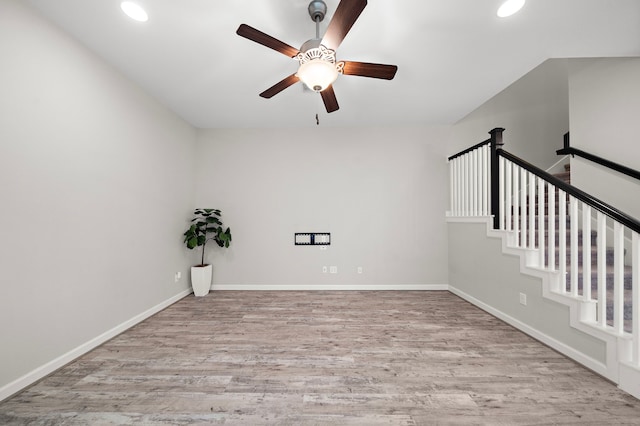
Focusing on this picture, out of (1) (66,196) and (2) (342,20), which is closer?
(2) (342,20)

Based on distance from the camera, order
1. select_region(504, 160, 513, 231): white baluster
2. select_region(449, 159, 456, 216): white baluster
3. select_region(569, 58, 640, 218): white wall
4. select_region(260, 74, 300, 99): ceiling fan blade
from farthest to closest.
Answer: select_region(449, 159, 456, 216): white baluster, select_region(504, 160, 513, 231): white baluster, select_region(569, 58, 640, 218): white wall, select_region(260, 74, 300, 99): ceiling fan blade

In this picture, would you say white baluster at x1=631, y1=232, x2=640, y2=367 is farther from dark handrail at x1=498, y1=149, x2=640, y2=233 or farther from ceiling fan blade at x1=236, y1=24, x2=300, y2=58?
ceiling fan blade at x1=236, y1=24, x2=300, y2=58

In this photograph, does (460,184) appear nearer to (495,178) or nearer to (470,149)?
(470,149)

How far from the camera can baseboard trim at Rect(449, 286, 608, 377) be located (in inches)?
74.4

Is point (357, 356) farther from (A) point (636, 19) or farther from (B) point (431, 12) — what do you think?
(A) point (636, 19)

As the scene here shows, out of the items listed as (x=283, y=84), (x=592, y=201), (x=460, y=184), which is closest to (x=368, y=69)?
(x=283, y=84)

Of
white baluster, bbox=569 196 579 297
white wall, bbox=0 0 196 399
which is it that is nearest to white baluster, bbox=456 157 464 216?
white baluster, bbox=569 196 579 297

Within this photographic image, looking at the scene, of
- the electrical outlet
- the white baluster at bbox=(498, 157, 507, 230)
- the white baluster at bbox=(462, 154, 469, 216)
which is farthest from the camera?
the white baluster at bbox=(462, 154, 469, 216)

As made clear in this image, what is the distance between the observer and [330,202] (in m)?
4.19

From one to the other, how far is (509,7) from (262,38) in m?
1.86

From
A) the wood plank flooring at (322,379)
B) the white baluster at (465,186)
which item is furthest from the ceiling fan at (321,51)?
the white baluster at (465,186)

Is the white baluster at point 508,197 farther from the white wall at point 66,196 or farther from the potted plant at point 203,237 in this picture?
the white wall at point 66,196

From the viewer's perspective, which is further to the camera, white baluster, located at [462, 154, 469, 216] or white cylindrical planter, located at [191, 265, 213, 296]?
white cylindrical planter, located at [191, 265, 213, 296]

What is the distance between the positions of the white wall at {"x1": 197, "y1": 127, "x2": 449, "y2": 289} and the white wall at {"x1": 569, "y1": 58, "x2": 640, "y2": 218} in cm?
159
